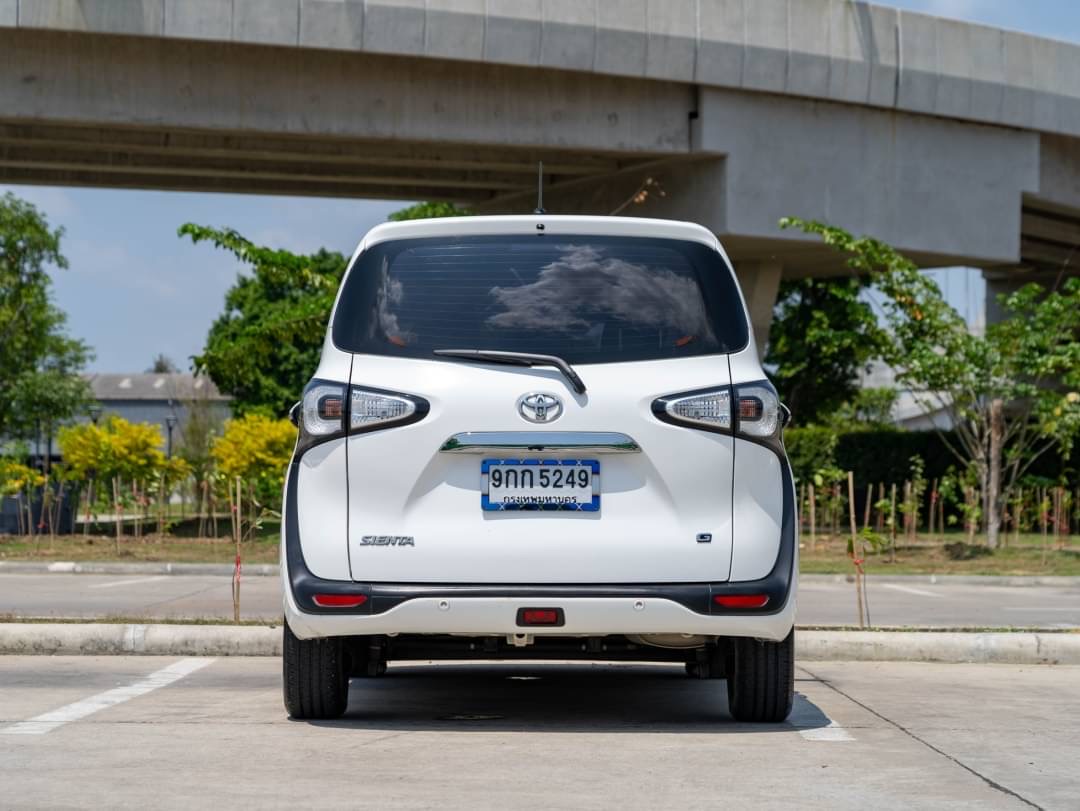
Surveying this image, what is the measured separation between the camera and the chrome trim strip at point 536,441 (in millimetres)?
5969

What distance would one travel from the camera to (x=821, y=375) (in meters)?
48.1

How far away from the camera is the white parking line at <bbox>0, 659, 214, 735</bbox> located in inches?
252

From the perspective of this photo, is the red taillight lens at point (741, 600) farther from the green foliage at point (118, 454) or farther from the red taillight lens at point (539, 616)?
the green foliage at point (118, 454)

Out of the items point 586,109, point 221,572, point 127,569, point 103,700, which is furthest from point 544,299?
point 586,109

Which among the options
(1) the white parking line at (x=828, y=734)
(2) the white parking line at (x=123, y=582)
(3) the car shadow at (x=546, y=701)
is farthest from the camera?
(2) the white parking line at (x=123, y=582)

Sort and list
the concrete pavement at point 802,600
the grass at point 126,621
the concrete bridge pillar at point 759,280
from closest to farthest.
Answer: the grass at point 126,621
the concrete pavement at point 802,600
the concrete bridge pillar at point 759,280

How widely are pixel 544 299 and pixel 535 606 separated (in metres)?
1.15

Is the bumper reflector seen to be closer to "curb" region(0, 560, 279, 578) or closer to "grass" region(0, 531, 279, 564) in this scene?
"curb" region(0, 560, 279, 578)

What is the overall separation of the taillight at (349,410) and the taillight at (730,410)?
901mm

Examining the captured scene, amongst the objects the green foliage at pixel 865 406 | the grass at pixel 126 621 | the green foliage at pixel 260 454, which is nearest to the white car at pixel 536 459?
the grass at pixel 126 621

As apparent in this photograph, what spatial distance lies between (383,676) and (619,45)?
56.8ft

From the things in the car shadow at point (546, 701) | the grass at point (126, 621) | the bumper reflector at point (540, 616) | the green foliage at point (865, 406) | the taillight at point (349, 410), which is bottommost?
the car shadow at point (546, 701)

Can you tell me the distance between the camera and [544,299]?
20.4ft

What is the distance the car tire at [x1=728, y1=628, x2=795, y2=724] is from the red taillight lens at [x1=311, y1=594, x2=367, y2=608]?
153cm
